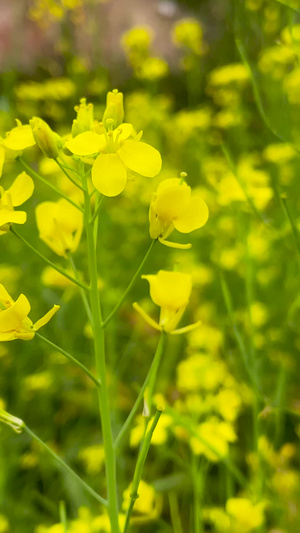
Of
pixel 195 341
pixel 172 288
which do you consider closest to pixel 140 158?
pixel 172 288

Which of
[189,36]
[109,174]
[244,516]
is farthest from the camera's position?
[189,36]

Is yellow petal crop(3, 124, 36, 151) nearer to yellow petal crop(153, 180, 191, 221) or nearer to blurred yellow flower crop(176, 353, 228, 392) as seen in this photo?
yellow petal crop(153, 180, 191, 221)

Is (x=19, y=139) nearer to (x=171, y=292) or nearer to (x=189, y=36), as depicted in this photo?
(x=171, y=292)

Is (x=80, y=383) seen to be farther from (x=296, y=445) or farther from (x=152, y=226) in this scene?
(x=152, y=226)

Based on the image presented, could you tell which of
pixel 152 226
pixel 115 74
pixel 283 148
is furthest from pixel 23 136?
pixel 115 74

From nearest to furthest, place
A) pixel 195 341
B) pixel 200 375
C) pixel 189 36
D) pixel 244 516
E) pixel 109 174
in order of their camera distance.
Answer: pixel 109 174
pixel 244 516
pixel 200 375
pixel 195 341
pixel 189 36

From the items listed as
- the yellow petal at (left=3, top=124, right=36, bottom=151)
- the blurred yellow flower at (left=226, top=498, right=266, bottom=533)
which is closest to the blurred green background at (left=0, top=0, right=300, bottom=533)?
the blurred yellow flower at (left=226, top=498, right=266, bottom=533)

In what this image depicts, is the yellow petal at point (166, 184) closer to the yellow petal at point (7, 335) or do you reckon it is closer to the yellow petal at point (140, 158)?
the yellow petal at point (140, 158)
